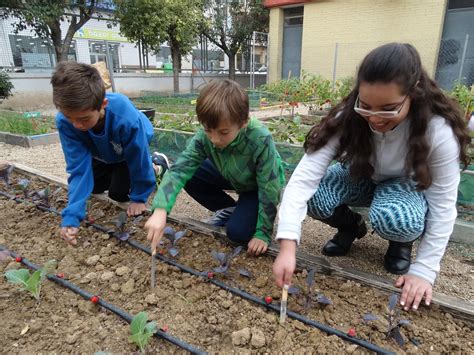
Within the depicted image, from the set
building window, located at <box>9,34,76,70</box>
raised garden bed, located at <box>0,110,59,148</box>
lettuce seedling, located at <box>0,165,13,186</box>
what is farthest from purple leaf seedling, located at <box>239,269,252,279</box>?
building window, located at <box>9,34,76,70</box>

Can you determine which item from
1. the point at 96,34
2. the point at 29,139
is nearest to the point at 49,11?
the point at 29,139

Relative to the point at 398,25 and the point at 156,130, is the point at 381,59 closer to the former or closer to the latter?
the point at 156,130

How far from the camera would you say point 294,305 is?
4.65 ft

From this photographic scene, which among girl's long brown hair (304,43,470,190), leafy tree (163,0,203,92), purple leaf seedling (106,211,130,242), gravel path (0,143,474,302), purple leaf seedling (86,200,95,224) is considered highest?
leafy tree (163,0,203,92)

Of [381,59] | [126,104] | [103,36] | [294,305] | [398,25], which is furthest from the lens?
[103,36]

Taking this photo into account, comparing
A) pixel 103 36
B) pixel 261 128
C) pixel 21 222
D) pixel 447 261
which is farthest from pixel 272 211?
pixel 103 36

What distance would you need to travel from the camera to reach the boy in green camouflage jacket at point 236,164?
149 centimetres

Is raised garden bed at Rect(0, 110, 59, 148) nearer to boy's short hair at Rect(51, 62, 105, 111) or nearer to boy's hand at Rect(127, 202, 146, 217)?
boy's hand at Rect(127, 202, 146, 217)

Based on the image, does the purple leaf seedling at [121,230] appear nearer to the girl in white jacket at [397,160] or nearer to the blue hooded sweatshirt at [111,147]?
the blue hooded sweatshirt at [111,147]

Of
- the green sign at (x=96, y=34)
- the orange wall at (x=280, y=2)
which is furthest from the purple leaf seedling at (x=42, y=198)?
the green sign at (x=96, y=34)

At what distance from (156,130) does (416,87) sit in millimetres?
2722

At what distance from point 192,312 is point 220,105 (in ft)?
2.75

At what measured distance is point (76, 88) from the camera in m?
1.70

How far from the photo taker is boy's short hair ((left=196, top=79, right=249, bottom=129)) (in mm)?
1464
